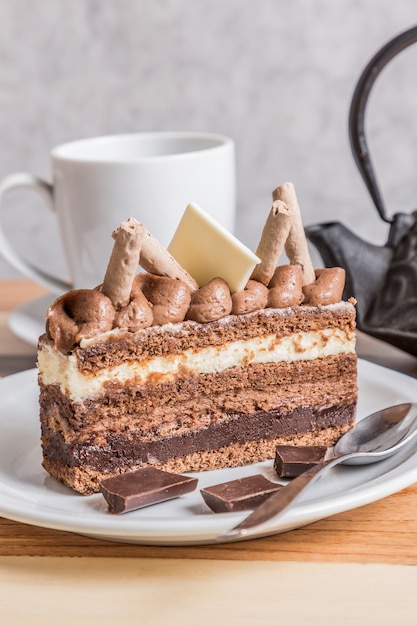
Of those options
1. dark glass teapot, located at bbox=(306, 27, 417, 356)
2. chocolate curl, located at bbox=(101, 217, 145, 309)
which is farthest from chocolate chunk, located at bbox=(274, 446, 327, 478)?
dark glass teapot, located at bbox=(306, 27, 417, 356)

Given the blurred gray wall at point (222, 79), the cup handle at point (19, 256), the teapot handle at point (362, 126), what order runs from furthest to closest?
1. the blurred gray wall at point (222, 79)
2. the cup handle at point (19, 256)
3. the teapot handle at point (362, 126)

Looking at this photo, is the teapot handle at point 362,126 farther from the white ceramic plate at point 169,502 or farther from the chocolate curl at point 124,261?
the chocolate curl at point 124,261

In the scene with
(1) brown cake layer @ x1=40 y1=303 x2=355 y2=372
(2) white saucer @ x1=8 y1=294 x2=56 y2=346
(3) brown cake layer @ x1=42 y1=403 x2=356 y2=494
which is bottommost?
(2) white saucer @ x1=8 y1=294 x2=56 y2=346

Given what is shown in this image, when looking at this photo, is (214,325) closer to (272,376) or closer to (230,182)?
(272,376)

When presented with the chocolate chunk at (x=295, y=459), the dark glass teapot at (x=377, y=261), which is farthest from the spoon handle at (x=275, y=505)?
the dark glass teapot at (x=377, y=261)

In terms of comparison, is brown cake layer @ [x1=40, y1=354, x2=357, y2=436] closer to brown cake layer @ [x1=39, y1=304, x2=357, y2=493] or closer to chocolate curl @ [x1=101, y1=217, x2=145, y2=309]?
brown cake layer @ [x1=39, y1=304, x2=357, y2=493]

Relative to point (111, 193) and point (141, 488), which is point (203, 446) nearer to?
point (141, 488)

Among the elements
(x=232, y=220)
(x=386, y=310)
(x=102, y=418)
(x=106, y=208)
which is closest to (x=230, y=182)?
(x=232, y=220)
